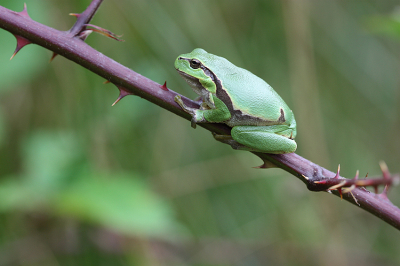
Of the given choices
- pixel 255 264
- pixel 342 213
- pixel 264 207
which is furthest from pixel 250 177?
pixel 342 213

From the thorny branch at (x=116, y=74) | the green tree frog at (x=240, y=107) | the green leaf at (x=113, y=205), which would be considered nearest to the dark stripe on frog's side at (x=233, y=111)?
the green tree frog at (x=240, y=107)

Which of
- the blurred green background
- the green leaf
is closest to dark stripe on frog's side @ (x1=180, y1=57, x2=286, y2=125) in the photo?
the blurred green background

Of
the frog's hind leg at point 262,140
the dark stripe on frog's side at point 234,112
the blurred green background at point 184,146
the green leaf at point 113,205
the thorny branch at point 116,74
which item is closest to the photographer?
the thorny branch at point 116,74

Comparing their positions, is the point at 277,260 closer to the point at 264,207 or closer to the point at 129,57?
the point at 264,207

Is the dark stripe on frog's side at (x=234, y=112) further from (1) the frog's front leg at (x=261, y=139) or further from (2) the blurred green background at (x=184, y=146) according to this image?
(2) the blurred green background at (x=184, y=146)

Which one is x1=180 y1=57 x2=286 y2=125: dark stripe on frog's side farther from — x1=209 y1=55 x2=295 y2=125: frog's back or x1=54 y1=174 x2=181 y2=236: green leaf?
x1=54 y1=174 x2=181 y2=236: green leaf

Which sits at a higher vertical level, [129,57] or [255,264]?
[129,57]

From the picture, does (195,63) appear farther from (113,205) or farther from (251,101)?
(113,205)
